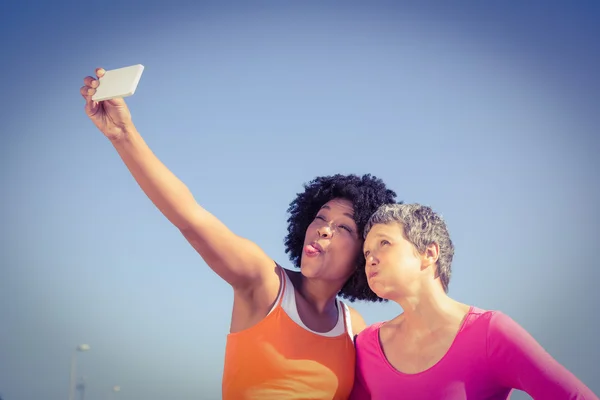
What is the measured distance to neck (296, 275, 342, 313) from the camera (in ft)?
11.7

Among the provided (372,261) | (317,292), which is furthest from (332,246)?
(372,261)

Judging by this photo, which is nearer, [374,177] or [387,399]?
[387,399]

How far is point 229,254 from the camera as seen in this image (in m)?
3.00

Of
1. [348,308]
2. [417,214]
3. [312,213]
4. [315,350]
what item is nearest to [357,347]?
[315,350]

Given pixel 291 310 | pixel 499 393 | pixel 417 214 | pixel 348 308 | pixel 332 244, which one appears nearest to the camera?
pixel 499 393

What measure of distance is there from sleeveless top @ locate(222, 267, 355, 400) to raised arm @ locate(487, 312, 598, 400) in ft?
2.67

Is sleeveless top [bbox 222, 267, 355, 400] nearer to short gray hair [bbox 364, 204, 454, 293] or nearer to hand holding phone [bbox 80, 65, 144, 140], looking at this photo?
short gray hair [bbox 364, 204, 454, 293]

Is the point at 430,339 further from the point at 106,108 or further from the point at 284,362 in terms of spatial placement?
the point at 106,108

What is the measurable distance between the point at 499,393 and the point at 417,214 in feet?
2.85

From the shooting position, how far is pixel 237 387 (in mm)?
3139

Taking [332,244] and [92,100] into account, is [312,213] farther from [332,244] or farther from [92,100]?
[92,100]

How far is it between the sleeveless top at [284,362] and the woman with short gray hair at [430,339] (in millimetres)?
147

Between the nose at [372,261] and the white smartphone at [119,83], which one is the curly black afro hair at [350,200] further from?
the white smartphone at [119,83]

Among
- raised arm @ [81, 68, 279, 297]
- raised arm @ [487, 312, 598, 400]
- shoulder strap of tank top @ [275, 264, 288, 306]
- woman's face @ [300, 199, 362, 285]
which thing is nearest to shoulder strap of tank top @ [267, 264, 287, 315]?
shoulder strap of tank top @ [275, 264, 288, 306]
